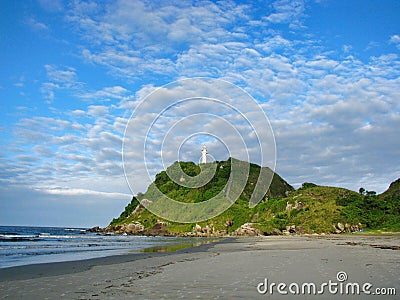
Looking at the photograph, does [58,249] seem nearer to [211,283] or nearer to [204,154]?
[211,283]

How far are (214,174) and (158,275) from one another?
570 feet

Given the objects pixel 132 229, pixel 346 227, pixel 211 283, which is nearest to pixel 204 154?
pixel 132 229

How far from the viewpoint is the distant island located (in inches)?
3499

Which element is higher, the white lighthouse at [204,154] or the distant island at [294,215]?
the white lighthouse at [204,154]

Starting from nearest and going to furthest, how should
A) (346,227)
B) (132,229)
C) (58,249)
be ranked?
(58,249) → (346,227) → (132,229)

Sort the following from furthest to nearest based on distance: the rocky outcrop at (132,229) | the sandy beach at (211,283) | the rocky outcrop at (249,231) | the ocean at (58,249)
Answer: the rocky outcrop at (132,229) < the rocky outcrop at (249,231) < the ocean at (58,249) < the sandy beach at (211,283)

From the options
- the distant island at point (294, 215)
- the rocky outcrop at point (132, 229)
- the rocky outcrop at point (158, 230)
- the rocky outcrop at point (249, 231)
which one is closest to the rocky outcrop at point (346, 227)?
the distant island at point (294, 215)

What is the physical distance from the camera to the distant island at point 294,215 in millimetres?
88875

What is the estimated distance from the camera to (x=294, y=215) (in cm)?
10256

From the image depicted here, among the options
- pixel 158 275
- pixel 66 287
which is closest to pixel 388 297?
pixel 158 275

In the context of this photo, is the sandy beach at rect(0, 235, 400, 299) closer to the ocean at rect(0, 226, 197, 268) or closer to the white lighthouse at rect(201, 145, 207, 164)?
the ocean at rect(0, 226, 197, 268)

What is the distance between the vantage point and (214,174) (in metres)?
190

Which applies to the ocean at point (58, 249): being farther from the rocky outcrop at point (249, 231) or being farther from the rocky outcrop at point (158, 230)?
the rocky outcrop at point (158, 230)

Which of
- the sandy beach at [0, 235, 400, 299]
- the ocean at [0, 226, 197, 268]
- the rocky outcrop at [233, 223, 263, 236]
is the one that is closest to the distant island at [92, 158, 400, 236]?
the rocky outcrop at [233, 223, 263, 236]
